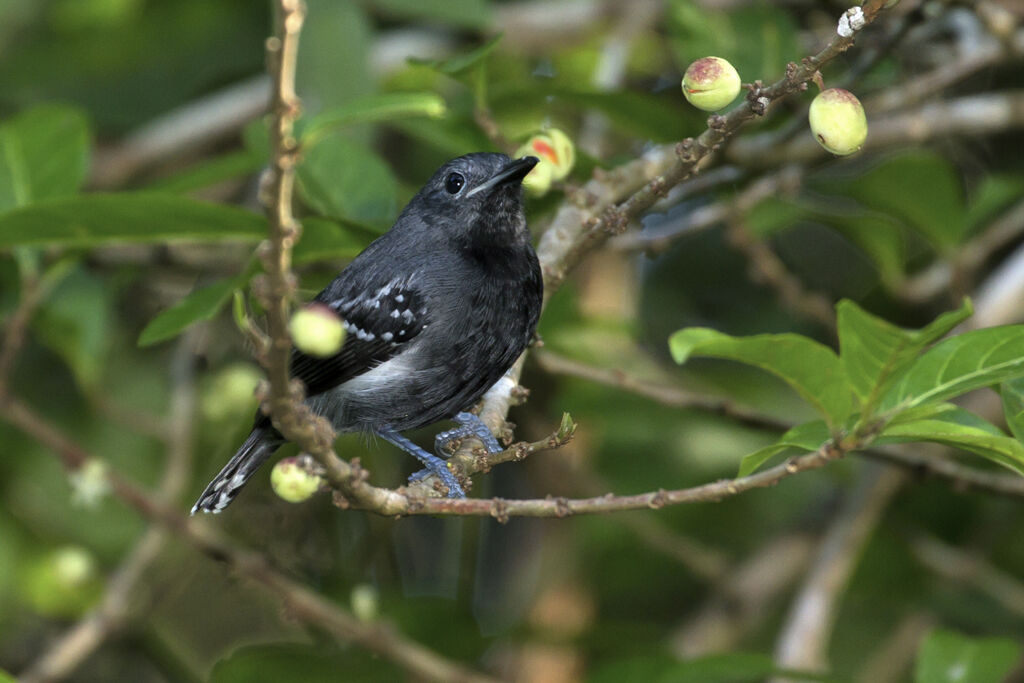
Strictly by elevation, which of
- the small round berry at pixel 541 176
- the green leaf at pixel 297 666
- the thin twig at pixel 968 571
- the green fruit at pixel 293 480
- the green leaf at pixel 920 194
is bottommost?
the green fruit at pixel 293 480

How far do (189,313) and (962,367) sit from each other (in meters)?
1.80

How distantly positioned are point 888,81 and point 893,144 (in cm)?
24

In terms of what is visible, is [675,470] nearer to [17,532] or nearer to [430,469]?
[430,469]

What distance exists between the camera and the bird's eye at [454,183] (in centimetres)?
327

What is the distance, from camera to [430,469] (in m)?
2.86

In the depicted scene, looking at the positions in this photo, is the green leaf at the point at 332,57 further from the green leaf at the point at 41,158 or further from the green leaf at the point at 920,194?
the green leaf at the point at 920,194

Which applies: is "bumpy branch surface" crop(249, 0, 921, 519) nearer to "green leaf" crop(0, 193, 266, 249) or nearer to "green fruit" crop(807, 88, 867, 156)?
"green fruit" crop(807, 88, 867, 156)

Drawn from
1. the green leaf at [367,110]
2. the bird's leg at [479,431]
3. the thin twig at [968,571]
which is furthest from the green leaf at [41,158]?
the thin twig at [968,571]

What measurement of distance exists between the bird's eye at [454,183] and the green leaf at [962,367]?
146cm

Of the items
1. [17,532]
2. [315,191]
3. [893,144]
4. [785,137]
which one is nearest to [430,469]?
[315,191]

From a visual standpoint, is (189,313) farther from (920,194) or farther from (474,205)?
(920,194)

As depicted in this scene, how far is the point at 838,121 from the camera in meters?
1.95

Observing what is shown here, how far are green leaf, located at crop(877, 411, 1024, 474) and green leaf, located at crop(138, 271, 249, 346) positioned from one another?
1591 millimetres

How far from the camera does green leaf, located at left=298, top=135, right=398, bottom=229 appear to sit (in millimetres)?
3443
